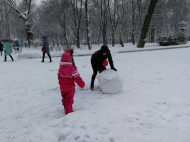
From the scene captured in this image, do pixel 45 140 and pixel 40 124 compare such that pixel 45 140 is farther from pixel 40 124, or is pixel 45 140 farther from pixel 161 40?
pixel 161 40

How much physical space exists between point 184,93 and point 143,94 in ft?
3.68

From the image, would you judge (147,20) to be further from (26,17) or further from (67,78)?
(26,17)

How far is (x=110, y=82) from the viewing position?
14.6 feet

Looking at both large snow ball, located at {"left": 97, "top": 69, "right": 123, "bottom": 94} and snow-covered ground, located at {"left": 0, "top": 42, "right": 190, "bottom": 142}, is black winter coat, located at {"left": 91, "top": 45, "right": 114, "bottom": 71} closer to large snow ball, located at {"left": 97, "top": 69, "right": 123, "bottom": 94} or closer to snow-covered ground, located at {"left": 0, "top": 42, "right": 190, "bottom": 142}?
large snow ball, located at {"left": 97, "top": 69, "right": 123, "bottom": 94}

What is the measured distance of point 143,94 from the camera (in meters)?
4.34

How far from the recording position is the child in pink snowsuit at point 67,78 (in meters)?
3.43

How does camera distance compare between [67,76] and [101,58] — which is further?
[101,58]

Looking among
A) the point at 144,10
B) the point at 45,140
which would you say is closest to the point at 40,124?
the point at 45,140

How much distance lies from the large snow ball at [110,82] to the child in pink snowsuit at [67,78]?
116cm

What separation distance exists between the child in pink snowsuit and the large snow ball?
1.16m

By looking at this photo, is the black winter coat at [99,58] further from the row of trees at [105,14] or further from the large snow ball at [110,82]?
the row of trees at [105,14]

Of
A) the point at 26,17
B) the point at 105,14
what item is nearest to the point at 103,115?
the point at 26,17

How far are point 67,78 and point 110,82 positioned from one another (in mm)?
1458

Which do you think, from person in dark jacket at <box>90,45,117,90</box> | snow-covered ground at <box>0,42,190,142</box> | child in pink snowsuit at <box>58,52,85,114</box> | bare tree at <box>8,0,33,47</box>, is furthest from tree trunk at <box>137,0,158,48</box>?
bare tree at <box>8,0,33,47</box>
